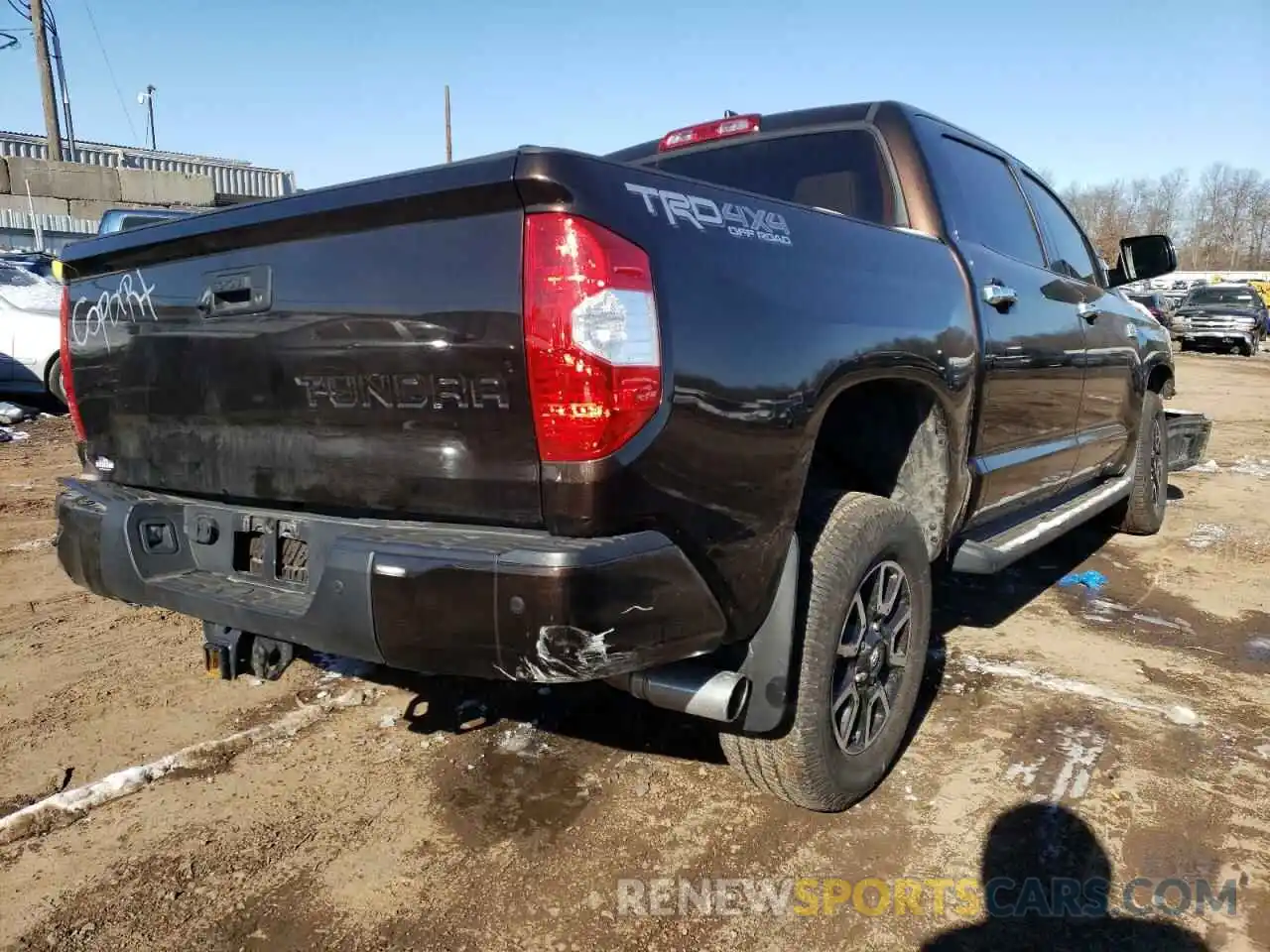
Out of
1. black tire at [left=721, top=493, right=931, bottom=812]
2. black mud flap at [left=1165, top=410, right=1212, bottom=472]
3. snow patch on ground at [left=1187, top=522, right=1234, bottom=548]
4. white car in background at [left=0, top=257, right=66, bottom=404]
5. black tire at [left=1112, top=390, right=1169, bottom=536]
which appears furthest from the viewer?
white car in background at [left=0, top=257, right=66, bottom=404]

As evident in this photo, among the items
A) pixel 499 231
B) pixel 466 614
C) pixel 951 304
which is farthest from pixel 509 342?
pixel 951 304

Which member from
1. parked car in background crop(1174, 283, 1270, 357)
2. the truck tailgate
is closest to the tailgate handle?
the truck tailgate

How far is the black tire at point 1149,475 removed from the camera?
539cm

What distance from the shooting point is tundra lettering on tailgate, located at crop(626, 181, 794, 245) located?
1915mm

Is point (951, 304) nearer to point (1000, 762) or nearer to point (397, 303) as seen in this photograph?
point (1000, 762)

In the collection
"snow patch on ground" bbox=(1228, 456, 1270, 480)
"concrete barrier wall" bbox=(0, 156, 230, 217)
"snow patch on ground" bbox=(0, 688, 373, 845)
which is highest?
"concrete barrier wall" bbox=(0, 156, 230, 217)

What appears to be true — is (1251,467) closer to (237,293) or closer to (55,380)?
(237,293)

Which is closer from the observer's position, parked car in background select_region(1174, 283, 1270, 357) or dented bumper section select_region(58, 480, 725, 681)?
dented bumper section select_region(58, 480, 725, 681)

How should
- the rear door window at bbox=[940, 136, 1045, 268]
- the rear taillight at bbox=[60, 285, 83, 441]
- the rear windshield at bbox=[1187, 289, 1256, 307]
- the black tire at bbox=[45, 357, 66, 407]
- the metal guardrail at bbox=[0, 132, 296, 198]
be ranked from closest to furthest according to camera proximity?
1. the rear taillight at bbox=[60, 285, 83, 441]
2. the rear door window at bbox=[940, 136, 1045, 268]
3. the black tire at bbox=[45, 357, 66, 407]
4. the rear windshield at bbox=[1187, 289, 1256, 307]
5. the metal guardrail at bbox=[0, 132, 296, 198]

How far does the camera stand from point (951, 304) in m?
2.92

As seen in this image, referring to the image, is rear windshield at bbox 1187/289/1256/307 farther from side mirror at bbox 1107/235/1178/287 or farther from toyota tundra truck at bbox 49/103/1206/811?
toyota tundra truck at bbox 49/103/1206/811

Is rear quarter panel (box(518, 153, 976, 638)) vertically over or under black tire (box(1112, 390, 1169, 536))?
over

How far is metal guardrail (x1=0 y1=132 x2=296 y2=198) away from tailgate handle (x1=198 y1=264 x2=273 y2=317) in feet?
112

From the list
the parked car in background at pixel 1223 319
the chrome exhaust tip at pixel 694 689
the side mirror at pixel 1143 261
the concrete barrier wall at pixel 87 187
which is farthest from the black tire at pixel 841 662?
the parked car in background at pixel 1223 319
